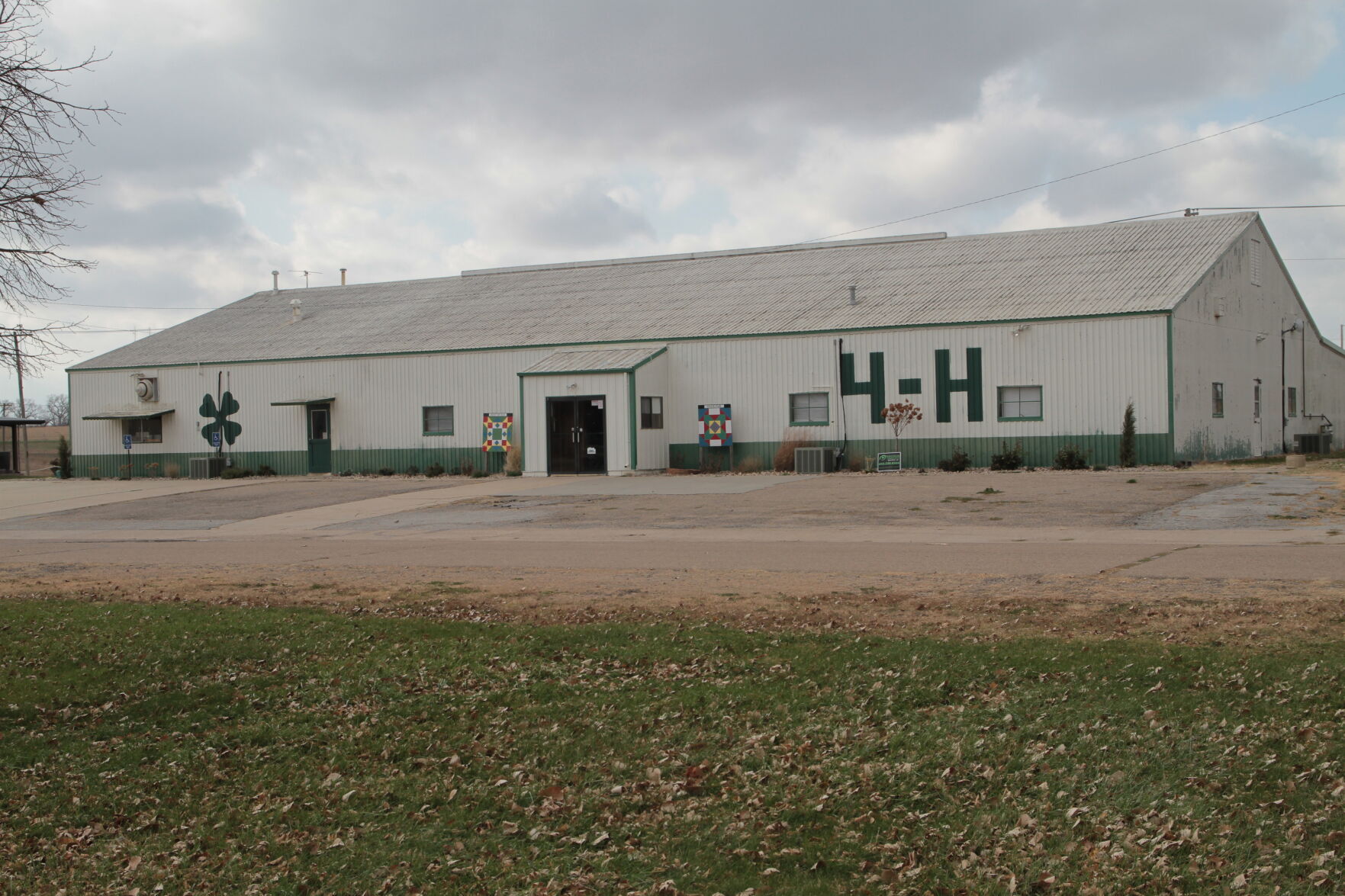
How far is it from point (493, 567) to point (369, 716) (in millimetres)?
6775

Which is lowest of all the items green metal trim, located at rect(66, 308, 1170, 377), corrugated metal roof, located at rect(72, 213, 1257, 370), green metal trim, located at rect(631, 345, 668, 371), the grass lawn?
the grass lawn

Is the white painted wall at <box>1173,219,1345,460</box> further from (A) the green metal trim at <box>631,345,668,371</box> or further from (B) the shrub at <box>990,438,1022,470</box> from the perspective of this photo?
(A) the green metal trim at <box>631,345,668,371</box>

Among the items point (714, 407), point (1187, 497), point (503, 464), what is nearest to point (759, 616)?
point (1187, 497)

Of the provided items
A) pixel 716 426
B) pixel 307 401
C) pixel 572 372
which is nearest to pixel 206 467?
pixel 307 401

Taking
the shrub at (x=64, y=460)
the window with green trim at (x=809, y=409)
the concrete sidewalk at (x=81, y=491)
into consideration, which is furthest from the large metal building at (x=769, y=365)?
the concrete sidewalk at (x=81, y=491)

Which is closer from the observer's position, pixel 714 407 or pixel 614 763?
pixel 614 763

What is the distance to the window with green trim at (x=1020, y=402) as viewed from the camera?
3173 cm

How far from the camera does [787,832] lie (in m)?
6.09

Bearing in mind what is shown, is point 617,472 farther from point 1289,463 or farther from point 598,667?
point 598,667

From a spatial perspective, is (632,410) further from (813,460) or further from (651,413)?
(813,460)

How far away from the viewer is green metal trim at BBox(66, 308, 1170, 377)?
3123 centimetres

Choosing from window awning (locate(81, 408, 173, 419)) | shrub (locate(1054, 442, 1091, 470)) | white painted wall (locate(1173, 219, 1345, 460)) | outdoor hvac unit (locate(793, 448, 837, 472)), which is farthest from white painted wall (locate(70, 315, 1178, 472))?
white painted wall (locate(1173, 219, 1345, 460))

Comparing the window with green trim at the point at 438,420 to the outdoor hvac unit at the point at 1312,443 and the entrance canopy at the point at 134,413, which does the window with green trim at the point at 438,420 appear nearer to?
the entrance canopy at the point at 134,413

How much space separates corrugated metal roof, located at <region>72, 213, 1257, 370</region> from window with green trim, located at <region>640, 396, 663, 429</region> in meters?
2.22
